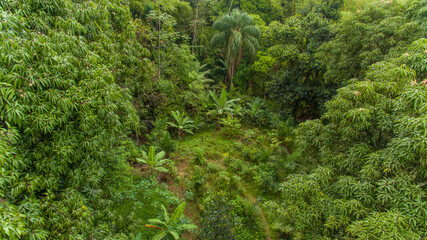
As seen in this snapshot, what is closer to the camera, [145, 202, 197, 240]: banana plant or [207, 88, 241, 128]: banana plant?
[145, 202, 197, 240]: banana plant

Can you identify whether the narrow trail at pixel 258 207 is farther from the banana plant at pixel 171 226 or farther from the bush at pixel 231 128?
the bush at pixel 231 128

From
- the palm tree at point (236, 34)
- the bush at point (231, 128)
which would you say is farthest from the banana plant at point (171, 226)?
the palm tree at point (236, 34)

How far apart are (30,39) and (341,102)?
5.15m

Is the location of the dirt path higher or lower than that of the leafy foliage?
lower

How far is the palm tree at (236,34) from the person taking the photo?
1299 centimetres

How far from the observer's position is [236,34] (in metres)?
12.8

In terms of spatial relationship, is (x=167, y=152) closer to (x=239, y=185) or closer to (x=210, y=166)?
(x=210, y=166)

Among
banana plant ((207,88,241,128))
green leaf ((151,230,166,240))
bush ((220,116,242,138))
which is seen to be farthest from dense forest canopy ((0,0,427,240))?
banana plant ((207,88,241,128))

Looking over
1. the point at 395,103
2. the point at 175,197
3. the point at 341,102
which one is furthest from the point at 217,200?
the point at 395,103

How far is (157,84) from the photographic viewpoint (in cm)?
978

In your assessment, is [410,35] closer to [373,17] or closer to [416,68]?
[373,17]

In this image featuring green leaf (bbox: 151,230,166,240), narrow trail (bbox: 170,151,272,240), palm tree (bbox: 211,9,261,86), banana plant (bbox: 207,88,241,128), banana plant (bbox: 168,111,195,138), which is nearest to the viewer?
green leaf (bbox: 151,230,166,240)

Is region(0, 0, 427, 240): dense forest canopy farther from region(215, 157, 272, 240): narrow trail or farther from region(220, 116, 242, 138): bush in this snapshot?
region(220, 116, 242, 138): bush

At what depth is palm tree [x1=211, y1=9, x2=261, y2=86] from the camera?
42.6 feet
